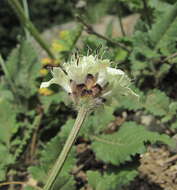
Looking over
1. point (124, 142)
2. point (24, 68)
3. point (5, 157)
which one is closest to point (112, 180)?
point (124, 142)

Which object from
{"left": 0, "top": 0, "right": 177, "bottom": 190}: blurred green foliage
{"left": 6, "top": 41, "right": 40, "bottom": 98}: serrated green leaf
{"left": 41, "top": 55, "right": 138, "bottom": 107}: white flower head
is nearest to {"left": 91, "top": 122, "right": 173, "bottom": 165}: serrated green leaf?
{"left": 0, "top": 0, "right": 177, "bottom": 190}: blurred green foliage

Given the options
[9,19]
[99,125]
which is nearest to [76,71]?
[99,125]

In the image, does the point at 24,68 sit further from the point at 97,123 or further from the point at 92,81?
the point at 92,81

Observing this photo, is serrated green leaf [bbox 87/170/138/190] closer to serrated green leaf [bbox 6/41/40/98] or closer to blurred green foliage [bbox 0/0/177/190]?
blurred green foliage [bbox 0/0/177/190]

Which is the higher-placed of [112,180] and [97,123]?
[97,123]

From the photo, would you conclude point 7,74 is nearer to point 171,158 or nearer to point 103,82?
point 171,158

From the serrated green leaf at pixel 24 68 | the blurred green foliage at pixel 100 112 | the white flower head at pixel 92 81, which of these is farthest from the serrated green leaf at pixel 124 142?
the serrated green leaf at pixel 24 68

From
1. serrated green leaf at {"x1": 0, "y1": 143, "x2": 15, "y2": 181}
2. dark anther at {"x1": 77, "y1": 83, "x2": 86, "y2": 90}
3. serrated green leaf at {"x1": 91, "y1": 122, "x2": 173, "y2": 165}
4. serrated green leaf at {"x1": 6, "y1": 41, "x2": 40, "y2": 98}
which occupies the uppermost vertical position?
dark anther at {"x1": 77, "y1": 83, "x2": 86, "y2": 90}
